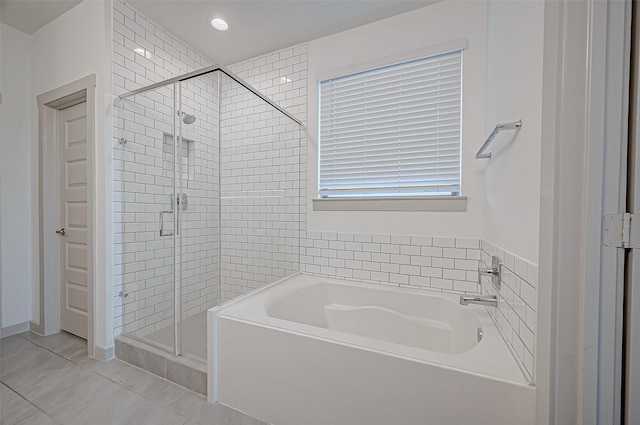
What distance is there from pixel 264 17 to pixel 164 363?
271cm

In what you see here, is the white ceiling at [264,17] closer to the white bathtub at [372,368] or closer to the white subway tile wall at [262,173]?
the white subway tile wall at [262,173]

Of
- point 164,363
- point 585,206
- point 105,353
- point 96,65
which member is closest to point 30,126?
point 96,65

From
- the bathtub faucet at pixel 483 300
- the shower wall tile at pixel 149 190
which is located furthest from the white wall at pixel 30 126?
the bathtub faucet at pixel 483 300

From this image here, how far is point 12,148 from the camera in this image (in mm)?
2230

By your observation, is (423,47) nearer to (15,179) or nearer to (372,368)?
(372,368)

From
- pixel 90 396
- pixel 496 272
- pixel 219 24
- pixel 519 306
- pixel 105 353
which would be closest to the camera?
pixel 519 306

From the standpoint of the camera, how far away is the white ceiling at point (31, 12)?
2006 millimetres

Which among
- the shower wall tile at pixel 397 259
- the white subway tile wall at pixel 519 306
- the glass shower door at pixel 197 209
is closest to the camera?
the white subway tile wall at pixel 519 306

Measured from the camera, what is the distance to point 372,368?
1.10 metres

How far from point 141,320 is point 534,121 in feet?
8.93

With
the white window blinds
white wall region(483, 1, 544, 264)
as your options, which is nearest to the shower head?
the white window blinds

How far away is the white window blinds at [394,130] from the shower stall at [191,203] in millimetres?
536

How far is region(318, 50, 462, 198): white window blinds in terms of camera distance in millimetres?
1869

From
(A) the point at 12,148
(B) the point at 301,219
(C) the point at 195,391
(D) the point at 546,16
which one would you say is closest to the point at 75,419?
(C) the point at 195,391
